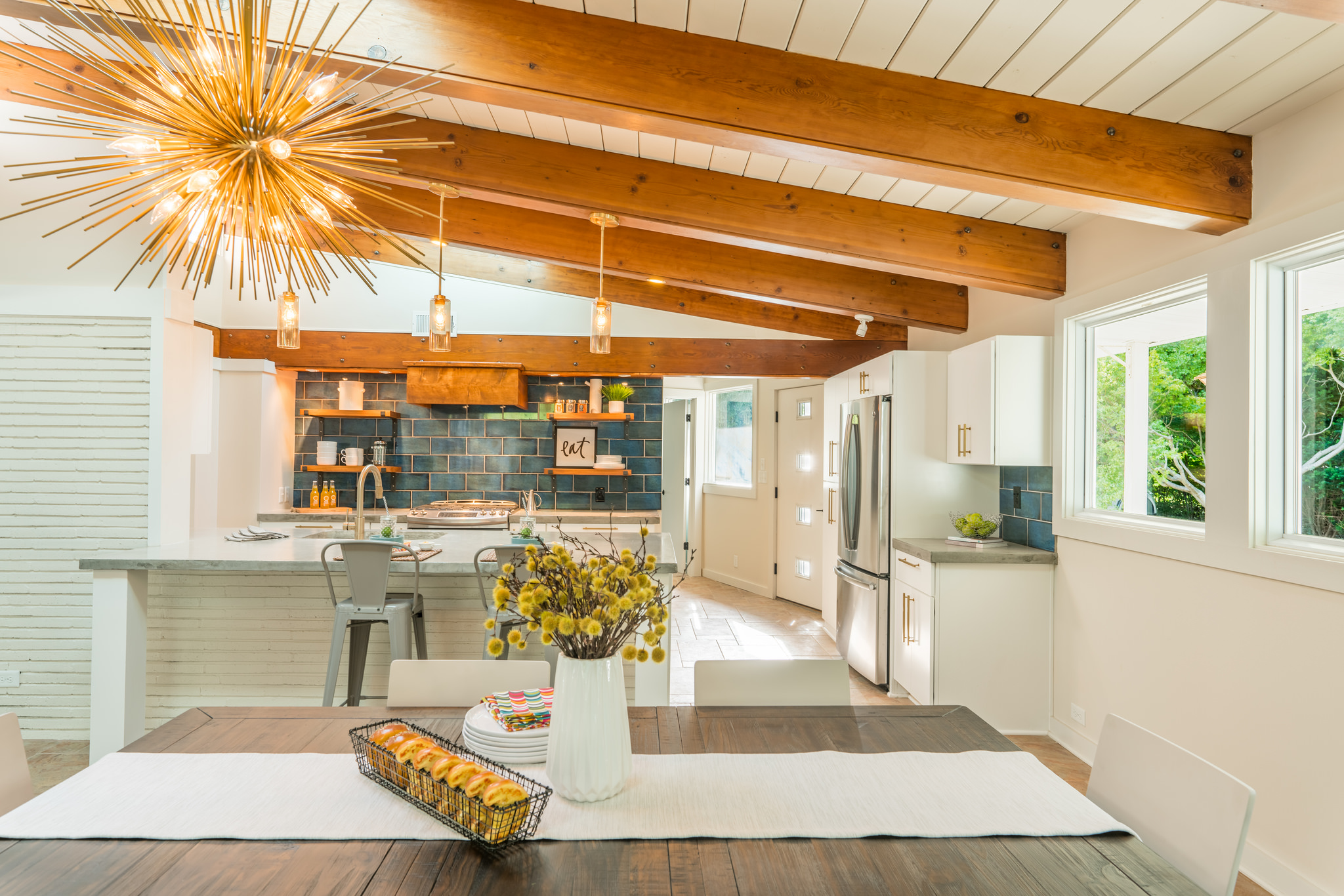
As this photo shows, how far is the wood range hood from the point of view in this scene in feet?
20.7

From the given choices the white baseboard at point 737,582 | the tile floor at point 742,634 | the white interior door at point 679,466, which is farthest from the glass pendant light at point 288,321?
the white interior door at point 679,466

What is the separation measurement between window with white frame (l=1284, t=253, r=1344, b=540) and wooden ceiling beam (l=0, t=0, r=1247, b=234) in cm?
32

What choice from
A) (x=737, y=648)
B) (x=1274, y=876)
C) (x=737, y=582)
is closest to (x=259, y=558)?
(x=737, y=648)

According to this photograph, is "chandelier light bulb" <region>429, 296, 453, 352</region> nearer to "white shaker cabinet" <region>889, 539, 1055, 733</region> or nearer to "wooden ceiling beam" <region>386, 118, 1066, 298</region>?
"wooden ceiling beam" <region>386, 118, 1066, 298</region>

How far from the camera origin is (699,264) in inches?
181

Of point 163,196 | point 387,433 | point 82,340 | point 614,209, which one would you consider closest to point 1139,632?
point 614,209

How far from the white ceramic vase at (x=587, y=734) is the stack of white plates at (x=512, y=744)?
165 millimetres

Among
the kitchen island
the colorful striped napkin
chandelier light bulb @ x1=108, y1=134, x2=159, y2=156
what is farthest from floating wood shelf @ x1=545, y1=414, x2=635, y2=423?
chandelier light bulb @ x1=108, y1=134, x2=159, y2=156

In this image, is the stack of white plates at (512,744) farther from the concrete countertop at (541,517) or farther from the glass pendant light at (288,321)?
the concrete countertop at (541,517)

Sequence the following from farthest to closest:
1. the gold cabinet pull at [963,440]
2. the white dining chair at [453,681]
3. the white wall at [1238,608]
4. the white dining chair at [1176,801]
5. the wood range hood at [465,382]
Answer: the wood range hood at [465,382], the gold cabinet pull at [963,440], the white wall at [1238,608], the white dining chair at [453,681], the white dining chair at [1176,801]

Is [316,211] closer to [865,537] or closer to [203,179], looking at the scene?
[203,179]

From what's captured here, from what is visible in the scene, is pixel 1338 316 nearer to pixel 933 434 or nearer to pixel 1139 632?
pixel 1139 632

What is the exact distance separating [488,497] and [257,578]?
3103mm

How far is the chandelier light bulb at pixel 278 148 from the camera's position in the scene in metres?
1.64
